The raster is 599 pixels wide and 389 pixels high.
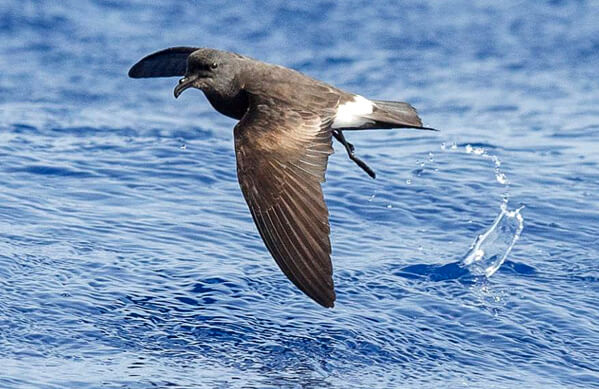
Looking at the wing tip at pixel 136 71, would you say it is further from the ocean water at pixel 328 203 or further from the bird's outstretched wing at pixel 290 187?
the bird's outstretched wing at pixel 290 187

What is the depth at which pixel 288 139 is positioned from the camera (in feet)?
16.8

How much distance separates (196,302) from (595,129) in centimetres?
469

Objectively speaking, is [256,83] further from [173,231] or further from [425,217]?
[425,217]

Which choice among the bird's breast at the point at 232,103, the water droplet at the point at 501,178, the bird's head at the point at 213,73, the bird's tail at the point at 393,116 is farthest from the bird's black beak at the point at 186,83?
the water droplet at the point at 501,178

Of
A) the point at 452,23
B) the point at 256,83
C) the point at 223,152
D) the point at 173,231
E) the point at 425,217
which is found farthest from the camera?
the point at 452,23

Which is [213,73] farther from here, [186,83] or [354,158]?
[354,158]

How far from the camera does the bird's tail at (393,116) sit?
559 centimetres

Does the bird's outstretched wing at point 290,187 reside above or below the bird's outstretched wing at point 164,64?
below

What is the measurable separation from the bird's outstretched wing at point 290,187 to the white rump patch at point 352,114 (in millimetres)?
209

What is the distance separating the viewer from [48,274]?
5.89 metres

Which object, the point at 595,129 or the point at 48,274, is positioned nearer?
the point at 48,274

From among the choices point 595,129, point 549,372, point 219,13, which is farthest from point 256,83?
point 219,13

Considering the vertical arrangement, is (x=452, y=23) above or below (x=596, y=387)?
above

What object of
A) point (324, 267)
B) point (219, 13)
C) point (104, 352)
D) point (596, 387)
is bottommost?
point (104, 352)
